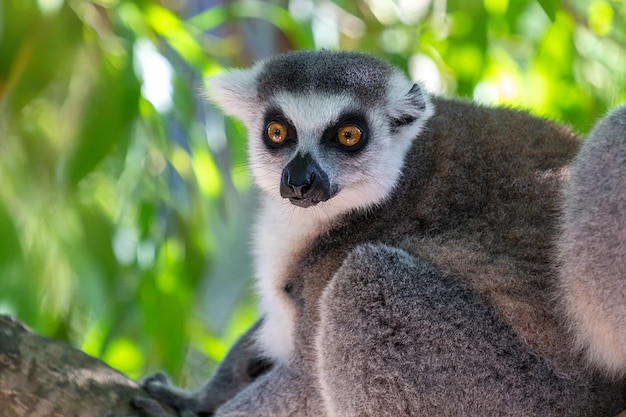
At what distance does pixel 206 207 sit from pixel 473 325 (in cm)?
300

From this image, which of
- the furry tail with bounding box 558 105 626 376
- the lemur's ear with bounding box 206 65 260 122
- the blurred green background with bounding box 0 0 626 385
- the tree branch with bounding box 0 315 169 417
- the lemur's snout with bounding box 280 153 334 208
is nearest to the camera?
the furry tail with bounding box 558 105 626 376

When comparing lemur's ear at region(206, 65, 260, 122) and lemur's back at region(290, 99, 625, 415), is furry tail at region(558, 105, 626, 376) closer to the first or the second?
lemur's back at region(290, 99, 625, 415)

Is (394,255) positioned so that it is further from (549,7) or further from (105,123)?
(105,123)

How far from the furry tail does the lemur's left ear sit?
908mm

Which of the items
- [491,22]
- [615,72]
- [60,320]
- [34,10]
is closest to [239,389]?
[60,320]

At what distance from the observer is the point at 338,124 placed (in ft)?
11.8

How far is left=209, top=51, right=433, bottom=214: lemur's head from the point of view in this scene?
352cm

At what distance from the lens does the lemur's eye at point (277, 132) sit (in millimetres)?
3648

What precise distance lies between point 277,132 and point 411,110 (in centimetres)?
59

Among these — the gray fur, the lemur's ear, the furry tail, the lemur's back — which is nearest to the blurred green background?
the lemur's ear

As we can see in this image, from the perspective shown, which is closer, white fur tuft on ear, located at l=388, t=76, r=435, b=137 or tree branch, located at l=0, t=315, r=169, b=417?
tree branch, located at l=0, t=315, r=169, b=417

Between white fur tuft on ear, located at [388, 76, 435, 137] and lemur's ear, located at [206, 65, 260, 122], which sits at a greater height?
white fur tuft on ear, located at [388, 76, 435, 137]

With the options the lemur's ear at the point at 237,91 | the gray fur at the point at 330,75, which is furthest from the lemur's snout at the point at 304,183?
the lemur's ear at the point at 237,91

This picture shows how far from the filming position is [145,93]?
15.2 feet
